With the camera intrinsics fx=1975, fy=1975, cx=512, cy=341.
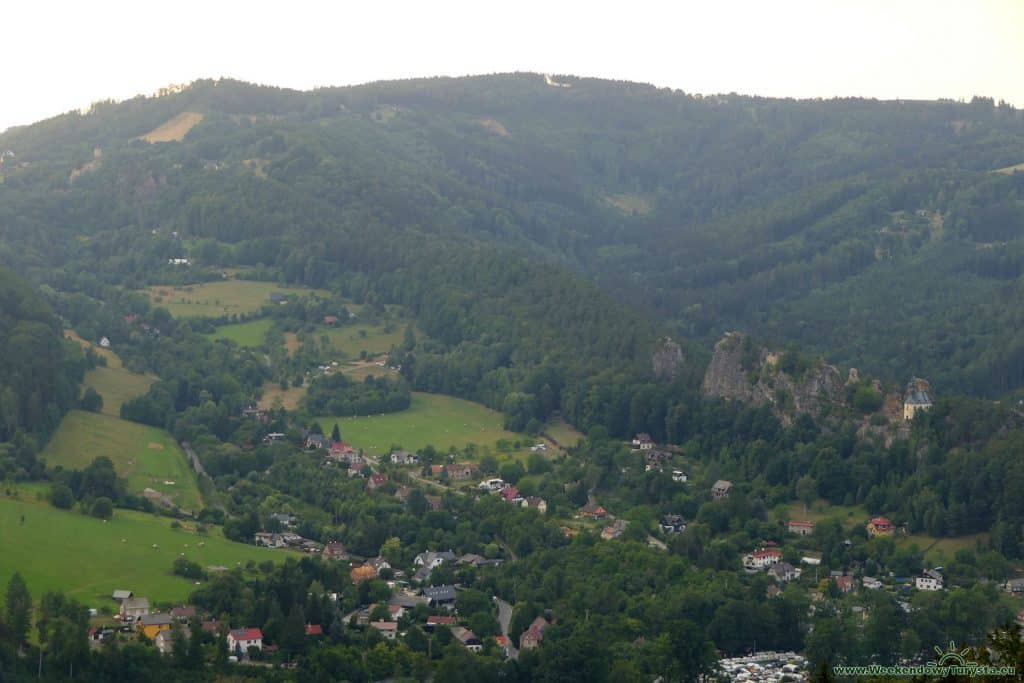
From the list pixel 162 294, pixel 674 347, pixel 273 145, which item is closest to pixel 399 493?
pixel 674 347

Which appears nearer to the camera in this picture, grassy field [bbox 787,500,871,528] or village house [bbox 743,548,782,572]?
village house [bbox 743,548,782,572]

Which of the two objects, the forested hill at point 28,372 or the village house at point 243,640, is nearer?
the village house at point 243,640

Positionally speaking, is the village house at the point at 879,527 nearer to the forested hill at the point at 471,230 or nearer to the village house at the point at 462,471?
the village house at the point at 462,471

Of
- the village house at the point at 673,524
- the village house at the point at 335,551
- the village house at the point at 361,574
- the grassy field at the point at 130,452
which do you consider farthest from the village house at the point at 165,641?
the village house at the point at 673,524

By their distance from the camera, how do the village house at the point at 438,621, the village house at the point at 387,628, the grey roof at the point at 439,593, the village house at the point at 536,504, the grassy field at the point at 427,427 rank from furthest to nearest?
the grassy field at the point at 427,427, the village house at the point at 536,504, the grey roof at the point at 439,593, the village house at the point at 438,621, the village house at the point at 387,628

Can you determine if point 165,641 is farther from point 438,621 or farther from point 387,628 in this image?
point 438,621

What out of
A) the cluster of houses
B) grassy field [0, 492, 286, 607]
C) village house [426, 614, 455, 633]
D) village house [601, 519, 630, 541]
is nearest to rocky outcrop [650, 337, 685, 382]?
the cluster of houses

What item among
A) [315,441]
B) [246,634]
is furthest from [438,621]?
[315,441]

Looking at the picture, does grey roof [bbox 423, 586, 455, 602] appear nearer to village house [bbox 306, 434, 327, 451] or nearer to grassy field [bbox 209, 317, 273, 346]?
village house [bbox 306, 434, 327, 451]
